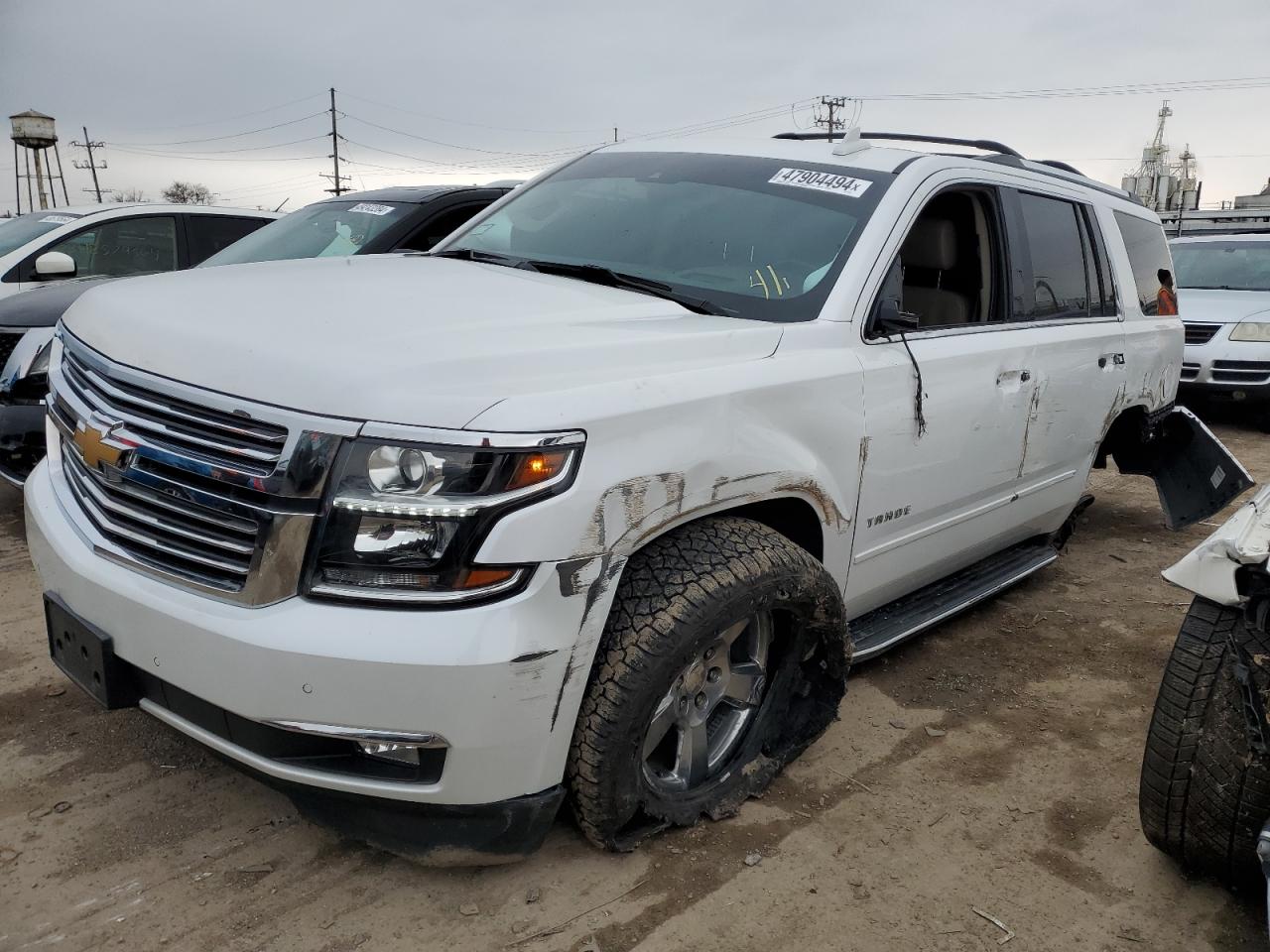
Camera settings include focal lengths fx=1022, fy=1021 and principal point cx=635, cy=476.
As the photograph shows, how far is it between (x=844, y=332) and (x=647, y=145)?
1.42 meters

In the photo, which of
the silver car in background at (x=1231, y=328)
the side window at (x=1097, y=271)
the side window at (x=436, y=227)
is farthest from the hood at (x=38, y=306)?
the silver car in background at (x=1231, y=328)

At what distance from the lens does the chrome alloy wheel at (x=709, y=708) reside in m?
2.60

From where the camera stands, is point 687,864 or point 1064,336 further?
point 1064,336

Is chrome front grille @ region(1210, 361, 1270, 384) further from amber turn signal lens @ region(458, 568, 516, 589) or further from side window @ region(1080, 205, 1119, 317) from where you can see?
amber turn signal lens @ region(458, 568, 516, 589)

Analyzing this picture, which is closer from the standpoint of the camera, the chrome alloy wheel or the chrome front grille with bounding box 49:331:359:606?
the chrome front grille with bounding box 49:331:359:606

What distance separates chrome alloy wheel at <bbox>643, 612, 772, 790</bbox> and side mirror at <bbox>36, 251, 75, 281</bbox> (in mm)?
5378

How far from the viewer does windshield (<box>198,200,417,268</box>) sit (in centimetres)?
598

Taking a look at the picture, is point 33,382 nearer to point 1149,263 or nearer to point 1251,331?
point 1149,263

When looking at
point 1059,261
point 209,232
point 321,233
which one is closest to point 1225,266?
point 1059,261

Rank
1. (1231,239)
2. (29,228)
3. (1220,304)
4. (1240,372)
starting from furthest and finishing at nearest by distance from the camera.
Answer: (1231,239) → (1220,304) → (1240,372) → (29,228)

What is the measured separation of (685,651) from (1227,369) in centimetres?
909

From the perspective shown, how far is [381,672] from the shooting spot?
1968 millimetres

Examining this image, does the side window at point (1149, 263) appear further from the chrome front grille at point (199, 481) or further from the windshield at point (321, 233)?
the chrome front grille at point (199, 481)

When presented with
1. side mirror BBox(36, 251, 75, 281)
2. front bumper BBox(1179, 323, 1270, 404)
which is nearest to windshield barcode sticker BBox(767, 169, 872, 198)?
side mirror BBox(36, 251, 75, 281)
